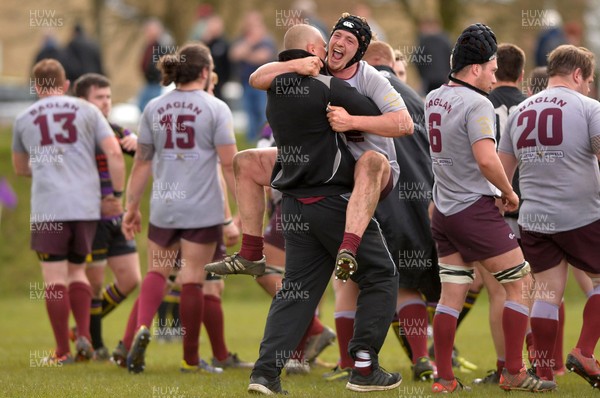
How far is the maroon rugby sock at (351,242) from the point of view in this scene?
281 inches

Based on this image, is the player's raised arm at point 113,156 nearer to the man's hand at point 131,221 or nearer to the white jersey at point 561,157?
the man's hand at point 131,221

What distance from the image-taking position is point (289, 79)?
23.7 feet

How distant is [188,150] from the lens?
919cm

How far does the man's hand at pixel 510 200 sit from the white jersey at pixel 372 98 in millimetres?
856

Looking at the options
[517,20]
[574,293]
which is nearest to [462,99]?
[574,293]

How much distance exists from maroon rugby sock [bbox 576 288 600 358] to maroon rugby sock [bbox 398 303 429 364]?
1.25 m

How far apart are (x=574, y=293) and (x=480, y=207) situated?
421 inches

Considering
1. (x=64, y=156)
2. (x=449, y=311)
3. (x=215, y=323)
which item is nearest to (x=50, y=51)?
(x=64, y=156)

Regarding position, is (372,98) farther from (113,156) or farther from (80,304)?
(80,304)

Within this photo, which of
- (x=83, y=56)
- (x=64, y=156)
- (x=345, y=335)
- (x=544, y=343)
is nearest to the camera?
(x=544, y=343)

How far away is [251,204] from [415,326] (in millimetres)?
1855

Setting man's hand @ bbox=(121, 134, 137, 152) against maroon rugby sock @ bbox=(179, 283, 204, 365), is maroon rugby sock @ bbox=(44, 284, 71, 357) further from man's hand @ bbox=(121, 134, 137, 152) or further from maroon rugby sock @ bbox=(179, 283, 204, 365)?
man's hand @ bbox=(121, 134, 137, 152)

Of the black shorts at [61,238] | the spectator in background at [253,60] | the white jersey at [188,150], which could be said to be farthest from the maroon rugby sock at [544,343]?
the spectator in background at [253,60]

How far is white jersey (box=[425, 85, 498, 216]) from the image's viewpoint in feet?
25.1
